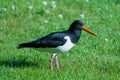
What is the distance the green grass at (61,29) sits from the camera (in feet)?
29.2

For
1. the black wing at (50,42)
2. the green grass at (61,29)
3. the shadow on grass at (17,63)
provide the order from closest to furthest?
the green grass at (61,29), the black wing at (50,42), the shadow on grass at (17,63)

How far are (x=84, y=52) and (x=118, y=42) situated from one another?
1068 mm

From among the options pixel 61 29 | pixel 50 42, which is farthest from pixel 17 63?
pixel 61 29

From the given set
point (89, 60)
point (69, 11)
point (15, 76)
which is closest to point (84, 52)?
point (89, 60)

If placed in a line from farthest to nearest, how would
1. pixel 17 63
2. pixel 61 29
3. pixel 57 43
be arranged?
pixel 61 29
pixel 17 63
pixel 57 43

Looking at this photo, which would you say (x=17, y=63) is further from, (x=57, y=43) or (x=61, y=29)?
(x=61, y=29)

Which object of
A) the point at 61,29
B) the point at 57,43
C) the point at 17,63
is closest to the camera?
the point at 57,43

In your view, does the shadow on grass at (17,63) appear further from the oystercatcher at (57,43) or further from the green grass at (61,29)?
the oystercatcher at (57,43)

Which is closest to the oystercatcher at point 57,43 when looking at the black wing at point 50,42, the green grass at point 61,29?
the black wing at point 50,42

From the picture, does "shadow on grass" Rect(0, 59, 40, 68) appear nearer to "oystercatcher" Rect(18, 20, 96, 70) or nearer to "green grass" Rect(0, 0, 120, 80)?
"green grass" Rect(0, 0, 120, 80)

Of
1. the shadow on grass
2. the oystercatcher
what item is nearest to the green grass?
the shadow on grass

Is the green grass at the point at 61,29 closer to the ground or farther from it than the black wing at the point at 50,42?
closer to the ground

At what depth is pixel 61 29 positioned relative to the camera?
1197cm

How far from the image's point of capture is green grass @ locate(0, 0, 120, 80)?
891 centimetres
